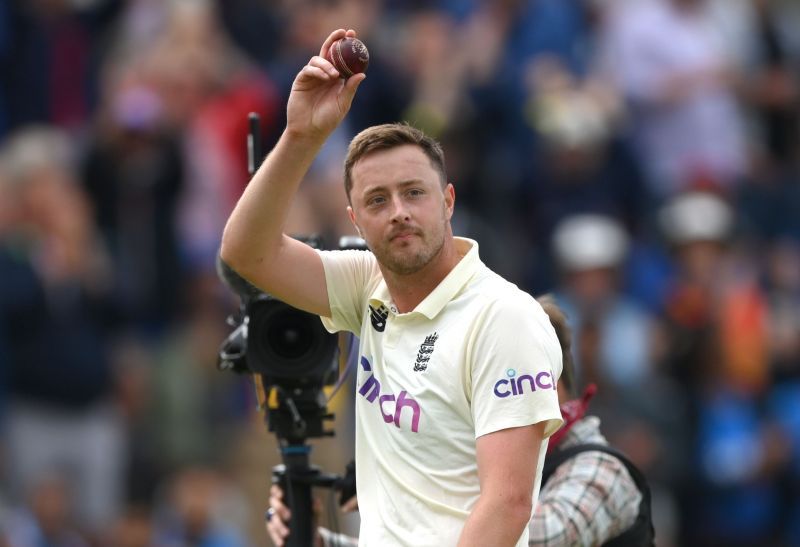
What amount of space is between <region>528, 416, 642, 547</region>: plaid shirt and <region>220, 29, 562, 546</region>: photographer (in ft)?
2.15

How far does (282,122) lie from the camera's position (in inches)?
464

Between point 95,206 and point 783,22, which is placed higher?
point 783,22

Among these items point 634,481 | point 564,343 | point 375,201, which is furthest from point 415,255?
point 634,481

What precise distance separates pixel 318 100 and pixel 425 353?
0.81 m

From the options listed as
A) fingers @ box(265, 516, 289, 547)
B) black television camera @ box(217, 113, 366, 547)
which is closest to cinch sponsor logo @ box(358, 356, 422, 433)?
black television camera @ box(217, 113, 366, 547)

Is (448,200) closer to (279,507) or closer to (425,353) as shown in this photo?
(425,353)

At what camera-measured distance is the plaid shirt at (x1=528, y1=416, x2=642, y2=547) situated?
5551 mm

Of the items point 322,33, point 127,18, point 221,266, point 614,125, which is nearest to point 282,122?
point 322,33

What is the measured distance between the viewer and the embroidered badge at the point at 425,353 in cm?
486

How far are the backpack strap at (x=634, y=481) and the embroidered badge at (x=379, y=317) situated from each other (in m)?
1.07

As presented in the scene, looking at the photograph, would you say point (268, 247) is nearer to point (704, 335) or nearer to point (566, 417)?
point (566, 417)

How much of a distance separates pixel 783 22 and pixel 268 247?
38.2 feet

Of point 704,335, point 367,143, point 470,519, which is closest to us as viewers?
point 470,519

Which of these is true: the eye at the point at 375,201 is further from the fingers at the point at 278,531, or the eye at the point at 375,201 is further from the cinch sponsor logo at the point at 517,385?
the fingers at the point at 278,531
